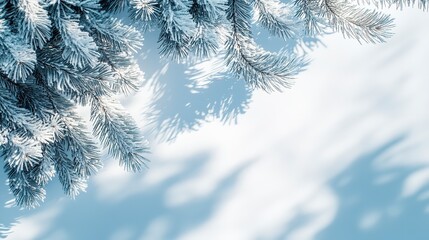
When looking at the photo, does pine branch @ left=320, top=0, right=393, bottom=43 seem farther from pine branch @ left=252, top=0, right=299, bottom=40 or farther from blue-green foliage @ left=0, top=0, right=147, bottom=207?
blue-green foliage @ left=0, top=0, right=147, bottom=207

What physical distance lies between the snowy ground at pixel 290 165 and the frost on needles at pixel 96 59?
14 cm

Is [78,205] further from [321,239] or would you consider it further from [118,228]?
[321,239]

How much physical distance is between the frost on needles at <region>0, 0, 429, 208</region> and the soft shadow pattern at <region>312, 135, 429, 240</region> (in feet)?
1.00

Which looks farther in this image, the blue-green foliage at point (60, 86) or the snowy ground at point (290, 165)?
the snowy ground at point (290, 165)

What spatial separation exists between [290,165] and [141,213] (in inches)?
11.4

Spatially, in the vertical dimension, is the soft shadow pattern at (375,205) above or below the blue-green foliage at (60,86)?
below

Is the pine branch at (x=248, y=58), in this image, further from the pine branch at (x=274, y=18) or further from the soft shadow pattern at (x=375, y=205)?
the soft shadow pattern at (x=375, y=205)

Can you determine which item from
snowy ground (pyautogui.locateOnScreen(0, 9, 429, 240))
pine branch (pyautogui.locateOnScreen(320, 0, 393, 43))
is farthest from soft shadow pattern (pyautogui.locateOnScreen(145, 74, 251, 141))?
pine branch (pyautogui.locateOnScreen(320, 0, 393, 43))

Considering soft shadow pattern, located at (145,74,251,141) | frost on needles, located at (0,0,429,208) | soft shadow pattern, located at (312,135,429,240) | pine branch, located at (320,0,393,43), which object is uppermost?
soft shadow pattern, located at (145,74,251,141)

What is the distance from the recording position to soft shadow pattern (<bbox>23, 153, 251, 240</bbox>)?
87 cm

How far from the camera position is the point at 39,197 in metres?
0.73

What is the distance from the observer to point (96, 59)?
0.57 meters

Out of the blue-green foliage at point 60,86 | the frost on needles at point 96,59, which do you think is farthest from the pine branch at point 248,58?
the blue-green foliage at point 60,86

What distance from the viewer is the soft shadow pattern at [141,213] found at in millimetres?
866
